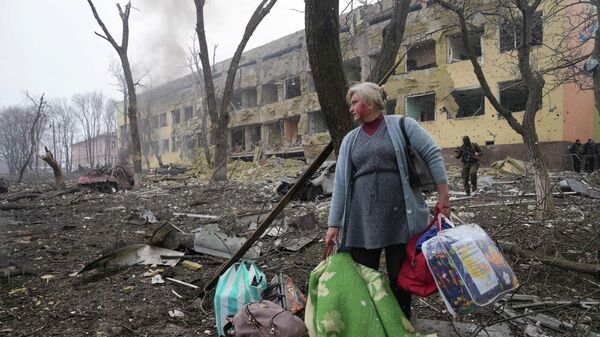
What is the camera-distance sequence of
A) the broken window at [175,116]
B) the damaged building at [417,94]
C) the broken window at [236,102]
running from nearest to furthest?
the damaged building at [417,94], the broken window at [236,102], the broken window at [175,116]

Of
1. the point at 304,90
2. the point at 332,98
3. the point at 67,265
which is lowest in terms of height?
the point at 67,265

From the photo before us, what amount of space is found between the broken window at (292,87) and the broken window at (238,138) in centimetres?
622

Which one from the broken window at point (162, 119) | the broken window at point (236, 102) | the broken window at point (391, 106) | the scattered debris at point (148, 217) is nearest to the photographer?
the scattered debris at point (148, 217)

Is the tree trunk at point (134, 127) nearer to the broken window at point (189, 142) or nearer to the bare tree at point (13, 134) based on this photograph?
the broken window at point (189, 142)

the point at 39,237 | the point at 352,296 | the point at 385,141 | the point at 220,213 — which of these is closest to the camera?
the point at 352,296

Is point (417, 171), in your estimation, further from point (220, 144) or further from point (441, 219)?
point (220, 144)

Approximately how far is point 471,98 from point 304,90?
11793 millimetres

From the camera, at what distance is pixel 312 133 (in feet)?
94.6

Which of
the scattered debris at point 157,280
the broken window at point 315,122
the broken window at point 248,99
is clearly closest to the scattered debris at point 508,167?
the broken window at point 315,122

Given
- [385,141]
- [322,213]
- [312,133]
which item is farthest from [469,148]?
[312,133]

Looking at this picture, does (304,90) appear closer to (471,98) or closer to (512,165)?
(471,98)

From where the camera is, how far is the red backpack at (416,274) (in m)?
2.17

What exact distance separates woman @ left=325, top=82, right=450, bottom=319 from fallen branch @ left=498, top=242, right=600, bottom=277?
67.4 inches

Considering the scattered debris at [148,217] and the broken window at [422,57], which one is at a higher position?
the broken window at [422,57]
